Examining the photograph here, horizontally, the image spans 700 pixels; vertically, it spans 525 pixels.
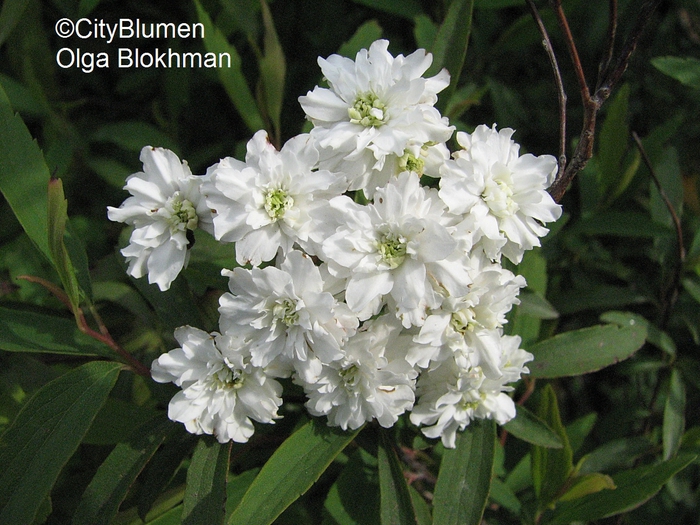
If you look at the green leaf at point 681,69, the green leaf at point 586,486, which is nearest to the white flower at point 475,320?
the green leaf at point 586,486

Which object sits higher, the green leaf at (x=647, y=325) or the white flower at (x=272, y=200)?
the white flower at (x=272, y=200)

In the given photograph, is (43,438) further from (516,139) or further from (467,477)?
(516,139)

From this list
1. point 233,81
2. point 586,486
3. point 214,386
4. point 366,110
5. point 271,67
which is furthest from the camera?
point 233,81

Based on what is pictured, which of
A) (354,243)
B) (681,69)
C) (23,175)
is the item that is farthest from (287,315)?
Result: (681,69)

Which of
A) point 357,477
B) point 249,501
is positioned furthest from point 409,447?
point 249,501

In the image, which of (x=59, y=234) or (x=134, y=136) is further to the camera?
(x=134, y=136)

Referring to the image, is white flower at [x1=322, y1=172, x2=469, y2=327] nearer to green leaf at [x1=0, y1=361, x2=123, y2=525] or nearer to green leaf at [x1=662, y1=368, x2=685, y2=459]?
green leaf at [x1=0, y1=361, x2=123, y2=525]

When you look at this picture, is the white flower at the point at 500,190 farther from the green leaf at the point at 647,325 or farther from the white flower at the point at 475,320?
the green leaf at the point at 647,325
